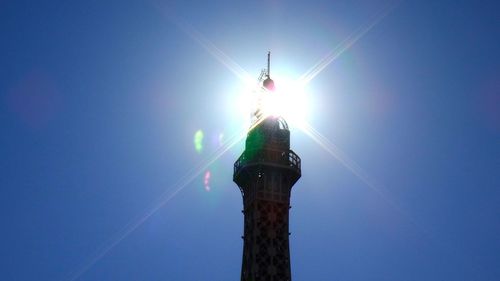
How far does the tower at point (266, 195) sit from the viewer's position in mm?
76625

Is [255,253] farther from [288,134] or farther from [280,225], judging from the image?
[288,134]

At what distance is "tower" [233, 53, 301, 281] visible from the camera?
76625 mm

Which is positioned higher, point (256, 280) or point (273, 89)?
point (273, 89)

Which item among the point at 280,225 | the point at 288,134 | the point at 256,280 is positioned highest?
the point at 288,134

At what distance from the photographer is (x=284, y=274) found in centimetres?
7631

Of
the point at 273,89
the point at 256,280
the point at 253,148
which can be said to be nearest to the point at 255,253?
the point at 256,280

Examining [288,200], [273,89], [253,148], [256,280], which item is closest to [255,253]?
[256,280]

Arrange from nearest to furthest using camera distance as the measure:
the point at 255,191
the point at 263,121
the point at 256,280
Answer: the point at 256,280, the point at 255,191, the point at 263,121

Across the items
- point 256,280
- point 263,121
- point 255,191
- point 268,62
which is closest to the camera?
point 256,280

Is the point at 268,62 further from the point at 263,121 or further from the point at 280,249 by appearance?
the point at 280,249

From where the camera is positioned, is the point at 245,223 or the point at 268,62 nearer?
the point at 245,223

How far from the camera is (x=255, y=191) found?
80.1 m

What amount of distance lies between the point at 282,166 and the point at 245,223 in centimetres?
858

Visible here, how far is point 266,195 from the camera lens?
7981 centimetres
